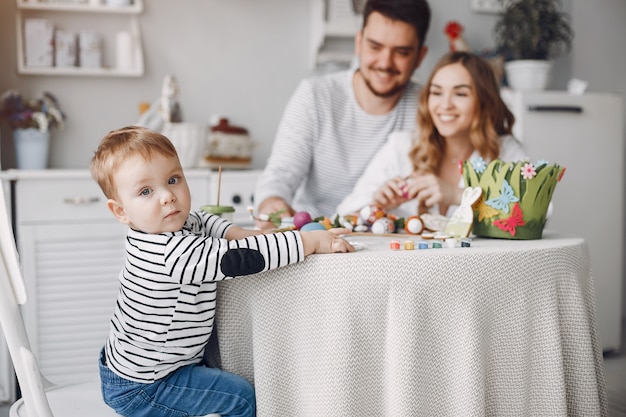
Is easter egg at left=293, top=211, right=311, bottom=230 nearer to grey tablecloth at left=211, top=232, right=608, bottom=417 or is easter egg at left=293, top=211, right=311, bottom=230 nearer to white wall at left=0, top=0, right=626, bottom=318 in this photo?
grey tablecloth at left=211, top=232, right=608, bottom=417

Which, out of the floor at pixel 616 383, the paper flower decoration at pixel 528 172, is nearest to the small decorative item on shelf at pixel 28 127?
the floor at pixel 616 383

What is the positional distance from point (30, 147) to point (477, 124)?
1878 millimetres

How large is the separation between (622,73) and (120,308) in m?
3.52

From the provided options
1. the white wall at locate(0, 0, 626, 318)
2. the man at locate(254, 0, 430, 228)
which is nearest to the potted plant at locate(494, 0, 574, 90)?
the white wall at locate(0, 0, 626, 318)

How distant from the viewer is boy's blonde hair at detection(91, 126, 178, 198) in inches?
47.9

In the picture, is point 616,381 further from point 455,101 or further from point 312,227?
point 312,227

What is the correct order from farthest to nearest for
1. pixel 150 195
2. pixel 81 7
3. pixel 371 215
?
pixel 81 7
pixel 371 215
pixel 150 195

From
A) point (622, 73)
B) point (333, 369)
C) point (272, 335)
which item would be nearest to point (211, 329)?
point (272, 335)

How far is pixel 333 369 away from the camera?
120 centimetres

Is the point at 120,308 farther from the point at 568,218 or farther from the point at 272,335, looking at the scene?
the point at 568,218

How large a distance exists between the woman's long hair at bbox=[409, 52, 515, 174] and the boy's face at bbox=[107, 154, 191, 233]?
3.52ft

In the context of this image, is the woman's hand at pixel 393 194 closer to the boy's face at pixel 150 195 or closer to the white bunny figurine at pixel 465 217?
the white bunny figurine at pixel 465 217

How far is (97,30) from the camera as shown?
3115 millimetres

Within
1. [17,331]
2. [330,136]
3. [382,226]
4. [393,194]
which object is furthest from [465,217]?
[330,136]
